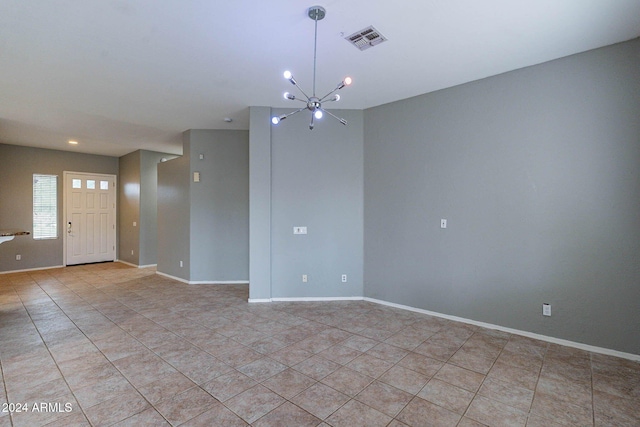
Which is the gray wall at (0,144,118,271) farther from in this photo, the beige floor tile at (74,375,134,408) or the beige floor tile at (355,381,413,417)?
the beige floor tile at (355,381,413,417)

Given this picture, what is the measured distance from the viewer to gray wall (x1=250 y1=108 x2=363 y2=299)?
4.60 m

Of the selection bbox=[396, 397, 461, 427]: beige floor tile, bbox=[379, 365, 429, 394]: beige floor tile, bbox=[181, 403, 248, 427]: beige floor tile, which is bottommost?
bbox=[396, 397, 461, 427]: beige floor tile

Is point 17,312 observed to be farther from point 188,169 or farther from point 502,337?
point 502,337

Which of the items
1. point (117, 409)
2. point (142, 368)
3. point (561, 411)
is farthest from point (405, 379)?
point (142, 368)

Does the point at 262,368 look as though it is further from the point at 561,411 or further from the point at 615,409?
the point at 615,409

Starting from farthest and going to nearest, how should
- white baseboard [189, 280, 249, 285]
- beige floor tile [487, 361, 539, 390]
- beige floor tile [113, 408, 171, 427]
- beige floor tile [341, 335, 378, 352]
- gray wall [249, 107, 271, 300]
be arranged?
white baseboard [189, 280, 249, 285]
gray wall [249, 107, 271, 300]
beige floor tile [341, 335, 378, 352]
beige floor tile [487, 361, 539, 390]
beige floor tile [113, 408, 171, 427]

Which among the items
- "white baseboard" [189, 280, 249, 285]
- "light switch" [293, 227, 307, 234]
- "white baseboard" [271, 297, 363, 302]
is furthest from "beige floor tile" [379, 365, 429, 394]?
"white baseboard" [189, 280, 249, 285]

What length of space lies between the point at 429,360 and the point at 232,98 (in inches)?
158

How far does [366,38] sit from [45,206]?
8421mm

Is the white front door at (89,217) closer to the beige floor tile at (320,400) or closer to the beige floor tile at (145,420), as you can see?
the beige floor tile at (145,420)

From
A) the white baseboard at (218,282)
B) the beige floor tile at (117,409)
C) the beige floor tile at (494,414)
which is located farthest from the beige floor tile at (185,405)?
the white baseboard at (218,282)

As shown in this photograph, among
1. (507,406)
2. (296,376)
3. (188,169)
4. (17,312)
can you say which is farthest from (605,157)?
(17,312)

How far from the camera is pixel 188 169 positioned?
19.1ft

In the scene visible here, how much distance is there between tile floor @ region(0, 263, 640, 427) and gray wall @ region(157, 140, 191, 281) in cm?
194
